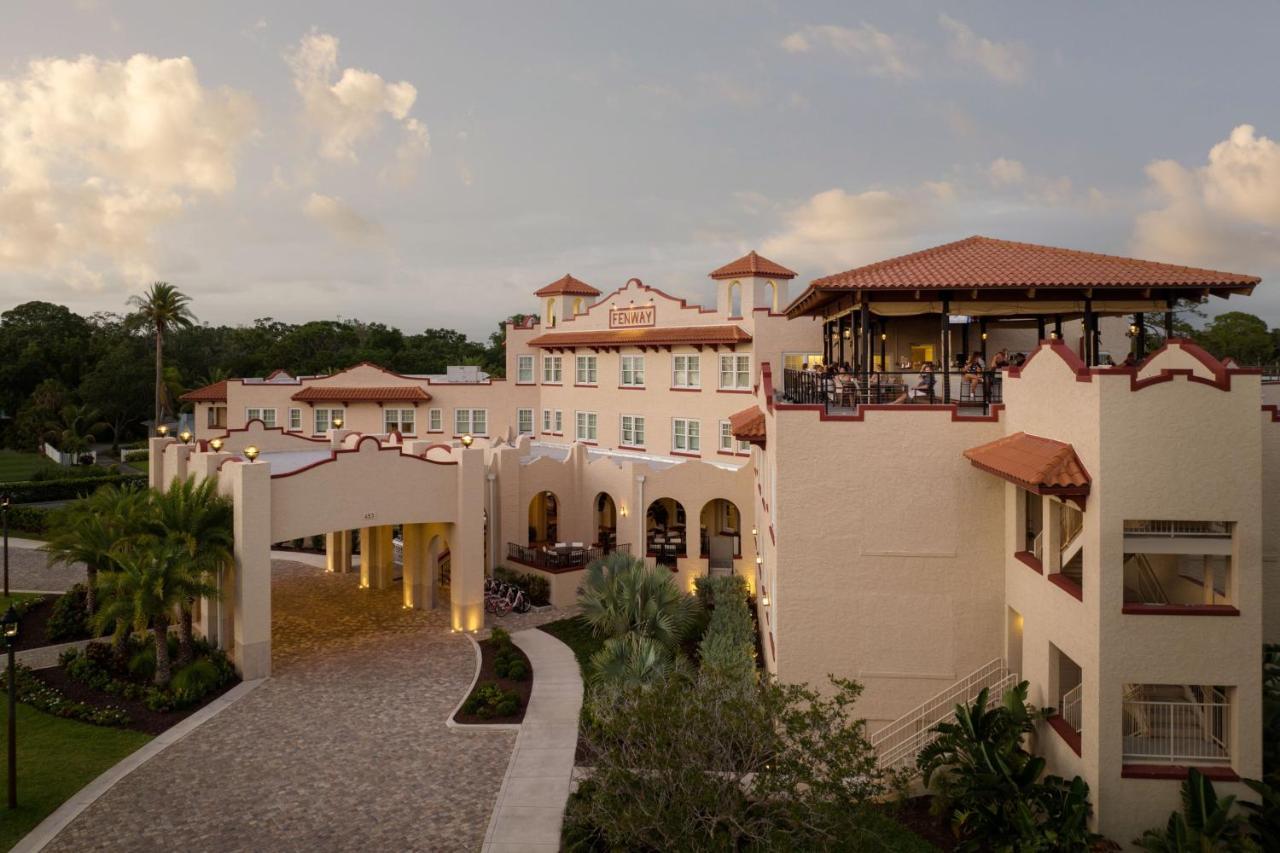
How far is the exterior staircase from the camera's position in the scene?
15.8 m

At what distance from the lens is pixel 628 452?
3819 cm

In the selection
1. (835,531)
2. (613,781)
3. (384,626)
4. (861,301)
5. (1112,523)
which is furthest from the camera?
(384,626)

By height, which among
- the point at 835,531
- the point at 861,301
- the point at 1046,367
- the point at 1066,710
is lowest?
the point at 1066,710

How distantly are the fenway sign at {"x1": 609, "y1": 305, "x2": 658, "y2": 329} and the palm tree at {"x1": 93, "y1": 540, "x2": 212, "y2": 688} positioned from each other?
2125 cm

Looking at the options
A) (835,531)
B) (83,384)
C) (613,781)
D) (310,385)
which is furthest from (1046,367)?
(83,384)

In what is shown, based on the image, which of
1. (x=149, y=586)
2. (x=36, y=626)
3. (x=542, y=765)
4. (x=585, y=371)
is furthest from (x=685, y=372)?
(x=36, y=626)

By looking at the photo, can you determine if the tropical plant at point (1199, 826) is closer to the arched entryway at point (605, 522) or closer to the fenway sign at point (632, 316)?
the arched entryway at point (605, 522)

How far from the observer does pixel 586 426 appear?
40594 millimetres

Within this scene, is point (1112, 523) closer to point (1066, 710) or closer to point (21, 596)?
point (1066, 710)

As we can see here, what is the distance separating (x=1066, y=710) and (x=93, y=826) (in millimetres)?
16272

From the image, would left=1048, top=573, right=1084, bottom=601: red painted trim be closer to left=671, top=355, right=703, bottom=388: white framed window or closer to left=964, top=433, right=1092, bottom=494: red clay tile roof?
left=964, top=433, right=1092, bottom=494: red clay tile roof

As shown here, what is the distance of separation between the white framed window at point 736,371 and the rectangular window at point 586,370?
8340 mm

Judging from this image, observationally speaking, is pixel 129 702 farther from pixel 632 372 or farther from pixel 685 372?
pixel 632 372

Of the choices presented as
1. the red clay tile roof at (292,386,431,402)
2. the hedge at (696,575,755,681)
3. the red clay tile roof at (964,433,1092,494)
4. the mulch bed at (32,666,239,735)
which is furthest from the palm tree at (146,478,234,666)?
the red clay tile roof at (292,386,431,402)
